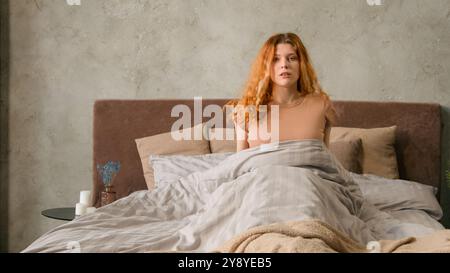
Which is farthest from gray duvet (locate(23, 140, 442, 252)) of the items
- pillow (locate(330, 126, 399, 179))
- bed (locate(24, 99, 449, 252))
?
pillow (locate(330, 126, 399, 179))

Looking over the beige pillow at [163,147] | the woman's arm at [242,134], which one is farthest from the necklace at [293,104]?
the beige pillow at [163,147]

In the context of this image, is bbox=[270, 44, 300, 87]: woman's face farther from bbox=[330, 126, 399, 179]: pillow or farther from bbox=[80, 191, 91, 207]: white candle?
bbox=[80, 191, 91, 207]: white candle

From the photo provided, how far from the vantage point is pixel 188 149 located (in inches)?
127

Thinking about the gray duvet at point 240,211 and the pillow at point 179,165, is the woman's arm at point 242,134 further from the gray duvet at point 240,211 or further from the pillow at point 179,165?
the pillow at point 179,165

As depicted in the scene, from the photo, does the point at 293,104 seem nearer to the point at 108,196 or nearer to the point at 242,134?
the point at 242,134

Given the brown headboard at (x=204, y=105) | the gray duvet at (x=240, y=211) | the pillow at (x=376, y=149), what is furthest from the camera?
the brown headboard at (x=204, y=105)

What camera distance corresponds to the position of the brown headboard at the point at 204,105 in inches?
132

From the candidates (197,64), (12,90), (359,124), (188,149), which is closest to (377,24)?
(359,124)

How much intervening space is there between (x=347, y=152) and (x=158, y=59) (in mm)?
1189

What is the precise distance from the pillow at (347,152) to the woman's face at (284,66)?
2.00 ft

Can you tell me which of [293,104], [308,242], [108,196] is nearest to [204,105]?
[108,196]

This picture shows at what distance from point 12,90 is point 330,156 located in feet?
6.88

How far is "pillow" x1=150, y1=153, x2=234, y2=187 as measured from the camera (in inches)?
117

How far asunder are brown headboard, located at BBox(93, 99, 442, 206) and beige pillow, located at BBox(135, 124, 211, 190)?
0.39ft
